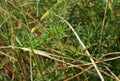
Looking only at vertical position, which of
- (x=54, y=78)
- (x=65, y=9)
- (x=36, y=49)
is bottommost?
(x=54, y=78)

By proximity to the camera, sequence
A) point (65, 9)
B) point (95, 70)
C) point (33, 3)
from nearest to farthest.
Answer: point (95, 70), point (65, 9), point (33, 3)

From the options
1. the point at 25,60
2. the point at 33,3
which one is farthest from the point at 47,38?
the point at 33,3

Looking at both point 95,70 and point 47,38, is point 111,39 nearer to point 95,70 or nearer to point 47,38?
point 95,70

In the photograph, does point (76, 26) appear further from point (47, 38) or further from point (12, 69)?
point (12, 69)

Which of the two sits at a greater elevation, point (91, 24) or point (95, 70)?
point (91, 24)

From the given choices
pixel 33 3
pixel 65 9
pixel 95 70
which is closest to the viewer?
pixel 95 70

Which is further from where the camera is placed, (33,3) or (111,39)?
(33,3)

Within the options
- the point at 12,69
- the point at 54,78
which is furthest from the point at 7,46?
the point at 54,78
